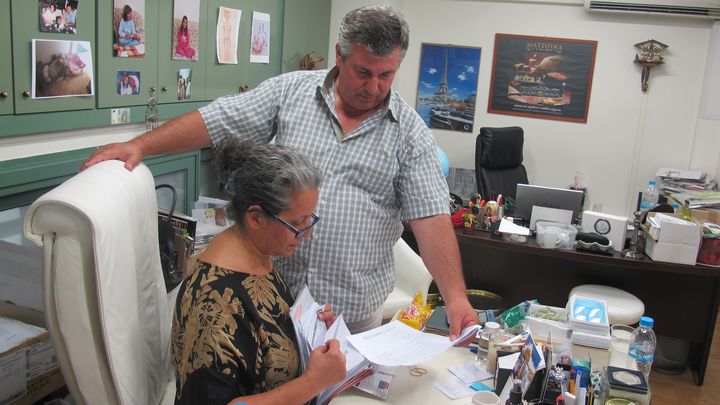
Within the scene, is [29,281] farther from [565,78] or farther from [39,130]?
[565,78]

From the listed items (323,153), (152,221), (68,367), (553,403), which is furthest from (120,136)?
(553,403)

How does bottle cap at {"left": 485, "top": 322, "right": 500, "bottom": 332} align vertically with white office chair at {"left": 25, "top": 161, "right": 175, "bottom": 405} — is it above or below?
below

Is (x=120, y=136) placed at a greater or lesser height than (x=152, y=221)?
greater

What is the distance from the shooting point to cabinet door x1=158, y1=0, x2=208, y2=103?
2.56 metres

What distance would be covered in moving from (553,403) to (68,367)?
1.09 meters

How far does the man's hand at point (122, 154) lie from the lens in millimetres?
1603

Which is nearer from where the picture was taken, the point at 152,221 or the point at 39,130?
the point at 152,221

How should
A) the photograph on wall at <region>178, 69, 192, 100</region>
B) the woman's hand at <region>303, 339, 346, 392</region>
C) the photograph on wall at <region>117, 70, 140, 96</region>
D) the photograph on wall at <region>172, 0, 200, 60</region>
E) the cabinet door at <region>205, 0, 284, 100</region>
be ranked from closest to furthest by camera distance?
the woman's hand at <region>303, 339, 346, 392</region>
the photograph on wall at <region>117, 70, 140, 96</region>
the photograph on wall at <region>172, 0, 200, 60</region>
the photograph on wall at <region>178, 69, 192, 100</region>
the cabinet door at <region>205, 0, 284, 100</region>

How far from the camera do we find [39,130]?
6.40 ft

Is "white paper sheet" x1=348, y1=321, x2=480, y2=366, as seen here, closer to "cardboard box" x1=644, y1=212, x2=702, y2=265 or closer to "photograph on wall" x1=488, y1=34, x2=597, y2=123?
"cardboard box" x1=644, y1=212, x2=702, y2=265

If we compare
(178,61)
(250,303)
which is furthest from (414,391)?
(178,61)

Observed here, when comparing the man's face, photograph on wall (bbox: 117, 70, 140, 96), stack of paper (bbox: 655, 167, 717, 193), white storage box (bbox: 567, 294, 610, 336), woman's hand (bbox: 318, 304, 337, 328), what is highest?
the man's face

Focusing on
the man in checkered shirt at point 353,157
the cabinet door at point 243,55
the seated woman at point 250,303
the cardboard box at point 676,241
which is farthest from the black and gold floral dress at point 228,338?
the cardboard box at point 676,241

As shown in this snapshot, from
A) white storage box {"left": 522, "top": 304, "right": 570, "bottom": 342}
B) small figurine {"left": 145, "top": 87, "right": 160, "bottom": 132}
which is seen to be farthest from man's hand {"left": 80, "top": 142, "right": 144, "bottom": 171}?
white storage box {"left": 522, "top": 304, "right": 570, "bottom": 342}
